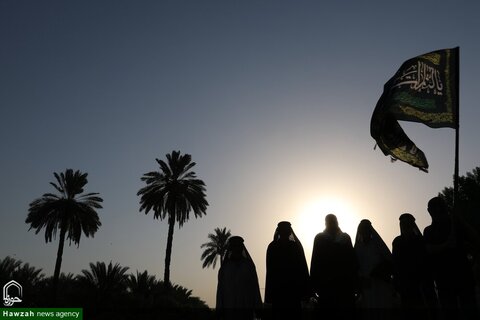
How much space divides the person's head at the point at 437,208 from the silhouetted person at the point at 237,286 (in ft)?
9.13

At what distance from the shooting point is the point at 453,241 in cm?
630

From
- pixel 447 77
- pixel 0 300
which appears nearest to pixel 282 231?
pixel 447 77

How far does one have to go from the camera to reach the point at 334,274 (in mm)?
6332

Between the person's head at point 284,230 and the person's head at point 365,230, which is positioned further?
the person's head at point 365,230

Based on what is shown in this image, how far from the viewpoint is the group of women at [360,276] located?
6.27m

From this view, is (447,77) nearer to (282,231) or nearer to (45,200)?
(282,231)

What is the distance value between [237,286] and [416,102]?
14.3 ft

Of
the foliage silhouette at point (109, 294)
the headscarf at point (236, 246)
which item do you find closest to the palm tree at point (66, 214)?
the foliage silhouette at point (109, 294)

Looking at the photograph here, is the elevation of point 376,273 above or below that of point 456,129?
below

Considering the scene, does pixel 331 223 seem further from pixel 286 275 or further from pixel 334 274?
pixel 286 275

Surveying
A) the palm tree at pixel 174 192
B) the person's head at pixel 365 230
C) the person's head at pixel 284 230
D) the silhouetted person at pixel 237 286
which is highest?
the palm tree at pixel 174 192

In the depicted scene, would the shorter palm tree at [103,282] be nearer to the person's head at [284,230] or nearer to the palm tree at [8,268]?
the palm tree at [8,268]

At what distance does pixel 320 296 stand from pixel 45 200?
3629 cm

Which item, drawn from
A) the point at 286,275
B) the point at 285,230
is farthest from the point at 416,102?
the point at 286,275
